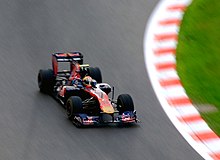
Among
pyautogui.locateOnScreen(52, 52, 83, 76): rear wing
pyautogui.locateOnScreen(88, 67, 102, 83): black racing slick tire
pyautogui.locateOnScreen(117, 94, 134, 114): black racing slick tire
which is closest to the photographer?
pyautogui.locateOnScreen(117, 94, 134, 114): black racing slick tire

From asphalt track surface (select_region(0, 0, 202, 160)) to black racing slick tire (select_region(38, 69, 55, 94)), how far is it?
151 millimetres

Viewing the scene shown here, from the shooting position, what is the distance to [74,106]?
45.7ft

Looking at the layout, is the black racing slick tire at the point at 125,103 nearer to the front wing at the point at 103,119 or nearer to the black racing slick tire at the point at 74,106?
the front wing at the point at 103,119

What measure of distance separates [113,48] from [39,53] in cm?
162

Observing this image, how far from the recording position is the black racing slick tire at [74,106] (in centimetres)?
Answer: 1391

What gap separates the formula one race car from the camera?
13930mm

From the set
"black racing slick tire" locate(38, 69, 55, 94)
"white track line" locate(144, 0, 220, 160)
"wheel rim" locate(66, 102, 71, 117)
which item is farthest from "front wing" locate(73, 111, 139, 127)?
"black racing slick tire" locate(38, 69, 55, 94)

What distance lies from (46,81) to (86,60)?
6.55ft

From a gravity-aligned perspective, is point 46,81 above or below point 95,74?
below

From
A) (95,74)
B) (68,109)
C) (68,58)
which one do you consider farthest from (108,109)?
(68,58)

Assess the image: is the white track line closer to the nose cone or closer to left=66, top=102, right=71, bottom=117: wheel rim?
the nose cone

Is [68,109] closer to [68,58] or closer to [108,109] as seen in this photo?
[108,109]

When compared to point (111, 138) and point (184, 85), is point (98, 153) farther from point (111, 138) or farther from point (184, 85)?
point (184, 85)

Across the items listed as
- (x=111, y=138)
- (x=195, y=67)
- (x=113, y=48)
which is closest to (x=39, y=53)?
(x=113, y=48)
